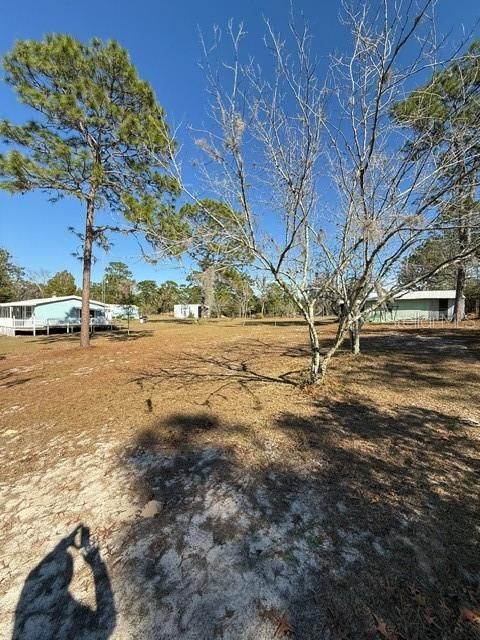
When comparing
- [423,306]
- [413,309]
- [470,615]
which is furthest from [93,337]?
[423,306]

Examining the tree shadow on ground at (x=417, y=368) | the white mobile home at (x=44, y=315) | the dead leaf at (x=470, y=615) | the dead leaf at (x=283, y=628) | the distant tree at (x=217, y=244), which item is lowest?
the dead leaf at (x=283, y=628)

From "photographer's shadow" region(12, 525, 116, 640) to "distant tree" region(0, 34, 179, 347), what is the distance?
25.0ft

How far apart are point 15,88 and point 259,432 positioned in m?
11.5

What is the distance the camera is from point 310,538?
1.85 metres

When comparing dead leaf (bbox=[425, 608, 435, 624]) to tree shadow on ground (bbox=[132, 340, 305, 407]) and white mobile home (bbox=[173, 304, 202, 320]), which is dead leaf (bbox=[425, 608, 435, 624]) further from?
white mobile home (bbox=[173, 304, 202, 320])

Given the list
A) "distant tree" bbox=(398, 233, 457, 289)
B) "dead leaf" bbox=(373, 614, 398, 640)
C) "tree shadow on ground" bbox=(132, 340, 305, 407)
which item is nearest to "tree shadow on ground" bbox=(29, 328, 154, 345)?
"tree shadow on ground" bbox=(132, 340, 305, 407)

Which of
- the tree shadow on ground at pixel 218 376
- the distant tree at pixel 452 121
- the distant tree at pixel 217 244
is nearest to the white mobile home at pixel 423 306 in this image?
the tree shadow on ground at pixel 218 376

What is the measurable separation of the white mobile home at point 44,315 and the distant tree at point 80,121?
43.0 ft

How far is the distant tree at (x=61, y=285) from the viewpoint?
157 feet

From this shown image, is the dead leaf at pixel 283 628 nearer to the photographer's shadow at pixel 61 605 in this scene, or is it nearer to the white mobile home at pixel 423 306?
the photographer's shadow at pixel 61 605

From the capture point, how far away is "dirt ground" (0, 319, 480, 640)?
145 cm

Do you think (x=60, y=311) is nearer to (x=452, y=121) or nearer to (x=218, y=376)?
(x=218, y=376)

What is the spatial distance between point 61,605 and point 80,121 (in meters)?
11.6

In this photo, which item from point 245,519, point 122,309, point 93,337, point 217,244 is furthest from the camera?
point 122,309
